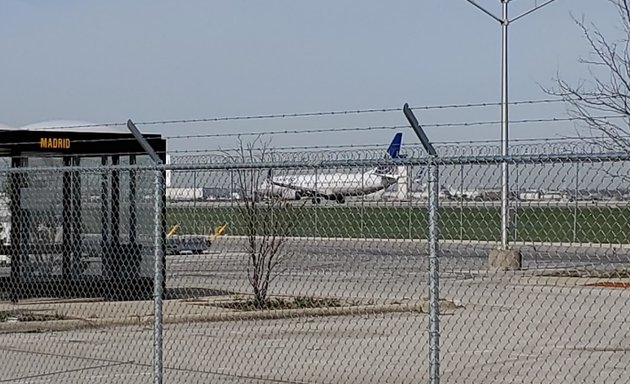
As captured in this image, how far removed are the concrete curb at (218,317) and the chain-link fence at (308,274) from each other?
31mm

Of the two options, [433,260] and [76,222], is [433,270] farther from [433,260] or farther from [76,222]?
[76,222]

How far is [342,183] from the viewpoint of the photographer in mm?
8703

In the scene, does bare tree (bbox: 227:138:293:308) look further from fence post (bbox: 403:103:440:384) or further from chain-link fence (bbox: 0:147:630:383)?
fence post (bbox: 403:103:440:384)

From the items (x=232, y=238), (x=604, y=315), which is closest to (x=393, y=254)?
(x=232, y=238)

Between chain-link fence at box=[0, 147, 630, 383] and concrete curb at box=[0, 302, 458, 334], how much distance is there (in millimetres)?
31

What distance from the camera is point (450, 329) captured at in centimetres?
1608

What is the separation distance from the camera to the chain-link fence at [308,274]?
818 centimetres

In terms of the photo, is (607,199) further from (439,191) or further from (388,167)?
(388,167)

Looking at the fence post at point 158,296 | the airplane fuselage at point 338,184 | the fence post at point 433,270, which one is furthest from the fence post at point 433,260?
the fence post at point 158,296

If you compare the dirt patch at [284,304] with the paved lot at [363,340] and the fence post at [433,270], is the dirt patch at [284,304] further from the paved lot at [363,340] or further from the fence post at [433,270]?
the fence post at [433,270]

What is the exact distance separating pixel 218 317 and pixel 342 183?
26.9ft

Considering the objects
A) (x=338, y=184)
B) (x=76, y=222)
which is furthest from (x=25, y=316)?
(x=338, y=184)

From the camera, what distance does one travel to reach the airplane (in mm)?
8211

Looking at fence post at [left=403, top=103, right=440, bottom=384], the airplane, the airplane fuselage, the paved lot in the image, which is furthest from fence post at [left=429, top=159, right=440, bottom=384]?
the paved lot
